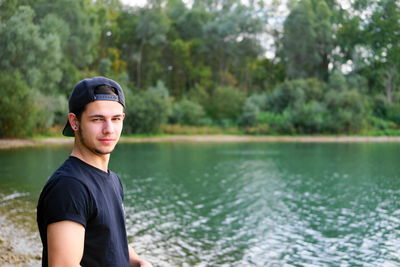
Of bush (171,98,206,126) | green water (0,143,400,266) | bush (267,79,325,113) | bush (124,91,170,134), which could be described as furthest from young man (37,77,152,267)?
bush (267,79,325,113)

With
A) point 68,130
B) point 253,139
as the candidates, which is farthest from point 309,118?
point 68,130

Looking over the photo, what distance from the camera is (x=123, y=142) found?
140 feet

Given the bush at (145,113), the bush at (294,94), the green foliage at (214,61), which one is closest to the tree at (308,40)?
the green foliage at (214,61)

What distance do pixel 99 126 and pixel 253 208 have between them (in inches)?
482

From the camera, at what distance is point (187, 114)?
175ft

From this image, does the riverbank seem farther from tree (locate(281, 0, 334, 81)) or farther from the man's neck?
tree (locate(281, 0, 334, 81))

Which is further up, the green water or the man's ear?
the man's ear

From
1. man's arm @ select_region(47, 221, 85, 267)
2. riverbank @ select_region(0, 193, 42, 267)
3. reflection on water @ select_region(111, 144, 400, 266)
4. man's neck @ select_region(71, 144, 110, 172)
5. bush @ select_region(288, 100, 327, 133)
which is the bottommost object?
reflection on water @ select_region(111, 144, 400, 266)

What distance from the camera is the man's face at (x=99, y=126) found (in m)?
1.84

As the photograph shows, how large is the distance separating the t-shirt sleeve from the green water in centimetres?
644

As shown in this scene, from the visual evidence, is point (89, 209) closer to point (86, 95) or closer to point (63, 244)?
point (63, 244)

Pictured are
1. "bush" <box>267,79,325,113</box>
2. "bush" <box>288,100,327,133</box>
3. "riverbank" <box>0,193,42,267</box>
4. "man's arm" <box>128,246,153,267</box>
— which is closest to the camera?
"man's arm" <box>128,246,153,267</box>

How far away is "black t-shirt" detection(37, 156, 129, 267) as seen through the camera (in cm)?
166

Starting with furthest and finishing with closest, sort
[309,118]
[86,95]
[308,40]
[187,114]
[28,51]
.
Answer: [308,40] → [187,114] → [309,118] → [28,51] → [86,95]
